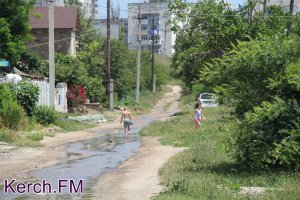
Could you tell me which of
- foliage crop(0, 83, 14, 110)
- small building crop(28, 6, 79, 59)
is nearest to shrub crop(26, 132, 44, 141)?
foliage crop(0, 83, 14, 110)

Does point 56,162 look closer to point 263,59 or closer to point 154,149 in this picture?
point 154,149

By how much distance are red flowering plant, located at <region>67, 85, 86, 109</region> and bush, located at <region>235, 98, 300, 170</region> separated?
27115 mm

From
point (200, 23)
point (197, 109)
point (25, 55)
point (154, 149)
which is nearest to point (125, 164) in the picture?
point (154, 149)

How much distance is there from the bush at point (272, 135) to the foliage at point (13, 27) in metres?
26.9

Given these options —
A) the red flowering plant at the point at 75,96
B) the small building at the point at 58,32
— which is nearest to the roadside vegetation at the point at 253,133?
the red flowering plant at the point at 75,96

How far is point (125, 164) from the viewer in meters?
16.2

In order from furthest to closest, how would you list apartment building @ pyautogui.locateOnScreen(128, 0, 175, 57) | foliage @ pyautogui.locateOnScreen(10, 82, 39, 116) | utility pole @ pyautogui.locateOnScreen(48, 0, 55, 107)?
apartment building @ pyautogui.locateOnScreen(128, 0, 175, 57), utility pole @ pyautogui.locateOnScreen(48, 0, 55, 107), foliage @ pyautogui.locateOnScreen(10, 82, 39, 116)

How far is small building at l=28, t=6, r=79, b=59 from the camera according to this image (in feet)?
172

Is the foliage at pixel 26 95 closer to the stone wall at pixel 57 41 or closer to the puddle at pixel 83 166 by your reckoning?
the puddle at pixel 83 166

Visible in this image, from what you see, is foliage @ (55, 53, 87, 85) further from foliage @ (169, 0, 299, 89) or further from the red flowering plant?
foliage @ (169, 0, 299, 89)

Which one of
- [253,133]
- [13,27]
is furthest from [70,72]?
[253,133]

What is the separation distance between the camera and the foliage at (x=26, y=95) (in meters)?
26.5

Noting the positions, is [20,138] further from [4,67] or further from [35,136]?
[4,67]

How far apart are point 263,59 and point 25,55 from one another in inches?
1200
